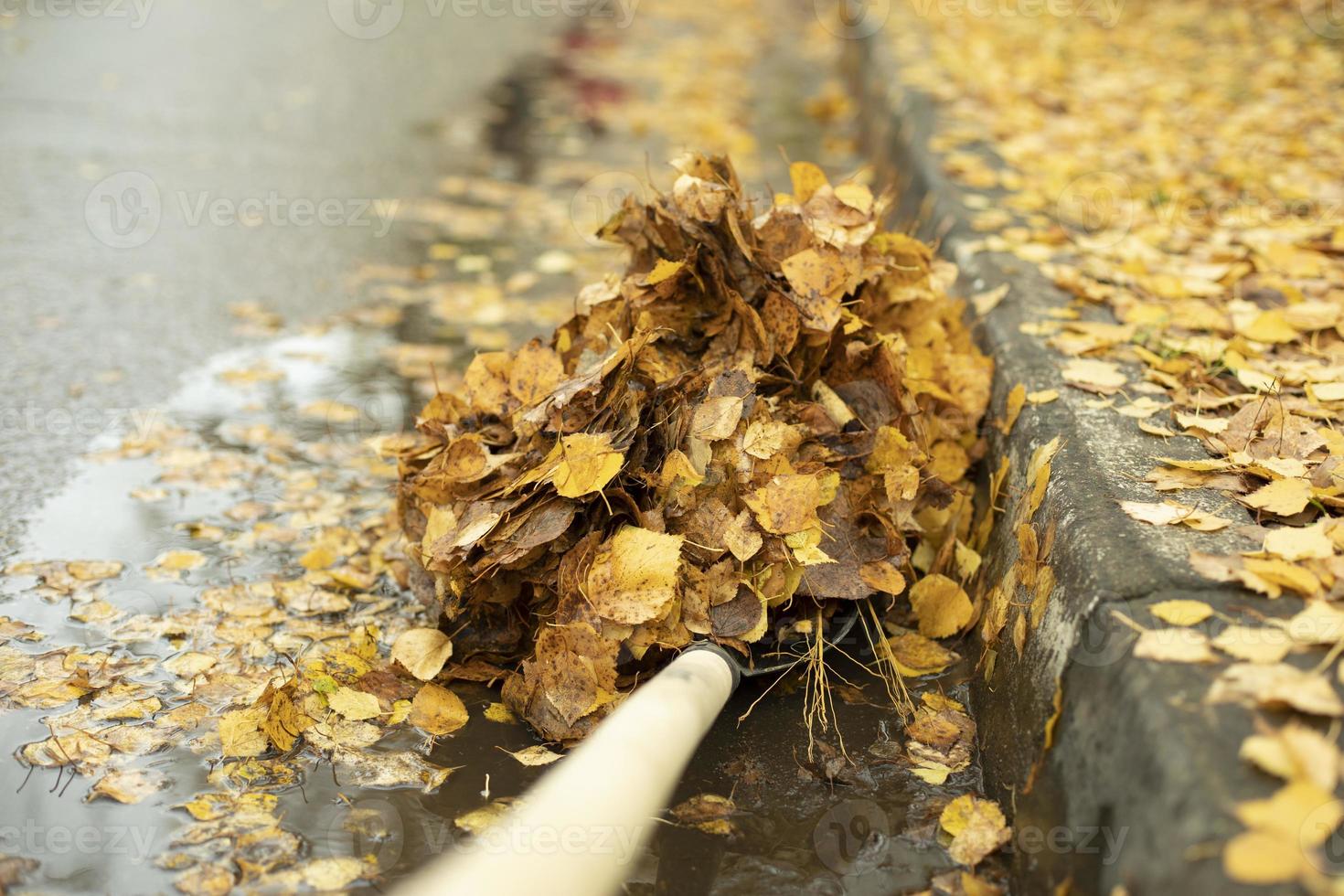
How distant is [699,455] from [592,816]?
0.70 meters

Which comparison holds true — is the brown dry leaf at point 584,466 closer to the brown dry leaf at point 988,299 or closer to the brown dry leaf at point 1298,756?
the brown dry leaf at point 1298,756

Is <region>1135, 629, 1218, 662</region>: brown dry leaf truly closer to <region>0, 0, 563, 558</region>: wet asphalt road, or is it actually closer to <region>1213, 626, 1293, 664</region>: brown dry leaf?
<region>1213, 626, 1293, 664</region>: brown dry leaf

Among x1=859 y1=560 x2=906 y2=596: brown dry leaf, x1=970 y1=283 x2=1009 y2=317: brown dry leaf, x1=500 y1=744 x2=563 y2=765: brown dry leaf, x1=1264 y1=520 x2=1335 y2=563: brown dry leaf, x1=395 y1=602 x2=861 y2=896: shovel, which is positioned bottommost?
x1=500 y1=744 x2=563 y2=765: brown dry leaf

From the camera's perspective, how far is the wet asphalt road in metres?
2.76

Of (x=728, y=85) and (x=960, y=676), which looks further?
(x=728, y=85)

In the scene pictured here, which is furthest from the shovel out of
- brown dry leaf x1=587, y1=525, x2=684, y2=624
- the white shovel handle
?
brown dry leaf x1=587, y1=525, x2=684, y2=624

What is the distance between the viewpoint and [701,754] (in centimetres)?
162

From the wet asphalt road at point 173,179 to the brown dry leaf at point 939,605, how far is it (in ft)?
5.58

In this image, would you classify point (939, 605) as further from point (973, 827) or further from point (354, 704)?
point (354, 704)

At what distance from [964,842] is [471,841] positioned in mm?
656

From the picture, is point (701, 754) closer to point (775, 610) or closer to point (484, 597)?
point (775, 610)

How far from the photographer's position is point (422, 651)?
1771 millimetres

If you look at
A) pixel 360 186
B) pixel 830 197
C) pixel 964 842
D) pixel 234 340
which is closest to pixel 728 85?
pixel 360 186

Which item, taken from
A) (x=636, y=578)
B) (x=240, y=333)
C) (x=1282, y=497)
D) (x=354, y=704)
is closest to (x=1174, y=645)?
(x=1282, y=497)
